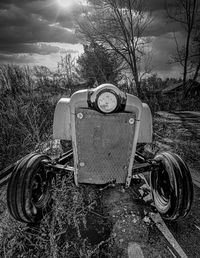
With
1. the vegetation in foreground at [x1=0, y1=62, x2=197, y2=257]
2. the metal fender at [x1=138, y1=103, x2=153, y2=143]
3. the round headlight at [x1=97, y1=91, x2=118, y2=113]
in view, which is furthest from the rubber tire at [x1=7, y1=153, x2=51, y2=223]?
the metal fender at [x1=138, y1=103, x2=153, y2=143]

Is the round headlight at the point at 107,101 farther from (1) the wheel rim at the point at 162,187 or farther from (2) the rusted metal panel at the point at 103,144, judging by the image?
(1) the wheel rim at the point at 162,187

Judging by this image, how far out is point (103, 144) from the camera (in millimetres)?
1901

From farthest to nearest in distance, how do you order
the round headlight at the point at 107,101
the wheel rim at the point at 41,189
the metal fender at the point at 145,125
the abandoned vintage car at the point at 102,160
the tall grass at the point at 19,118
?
the tall grass at the point at 19,118
the metal fender at the point at 145,125
the wheel rim at the point at 41,189
the abandoned vintage car at the point at 102,160
the round headlight at the point at 107,101

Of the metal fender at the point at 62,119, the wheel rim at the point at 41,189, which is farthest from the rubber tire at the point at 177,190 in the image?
the wheel rim at the point at 41,189

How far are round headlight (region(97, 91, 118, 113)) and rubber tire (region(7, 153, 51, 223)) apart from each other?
946 mm

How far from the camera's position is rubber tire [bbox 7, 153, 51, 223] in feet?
5.52

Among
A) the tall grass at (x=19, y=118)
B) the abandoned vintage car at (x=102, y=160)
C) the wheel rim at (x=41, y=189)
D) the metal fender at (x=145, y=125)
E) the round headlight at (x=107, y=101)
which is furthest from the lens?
the tall grass at (x=19, y=118)

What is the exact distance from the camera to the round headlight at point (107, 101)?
1.58 m

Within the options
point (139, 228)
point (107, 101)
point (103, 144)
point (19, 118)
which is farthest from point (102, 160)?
point (19, 118)

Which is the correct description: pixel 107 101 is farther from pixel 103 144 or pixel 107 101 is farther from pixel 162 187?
pixel 162 187

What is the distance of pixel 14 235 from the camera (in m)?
1.80

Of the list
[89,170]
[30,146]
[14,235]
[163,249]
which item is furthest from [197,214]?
[30,146]

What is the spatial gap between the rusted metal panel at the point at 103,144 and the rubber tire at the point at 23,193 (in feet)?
1.68

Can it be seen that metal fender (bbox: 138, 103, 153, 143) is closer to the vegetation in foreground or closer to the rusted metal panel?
the rusted metal panel
